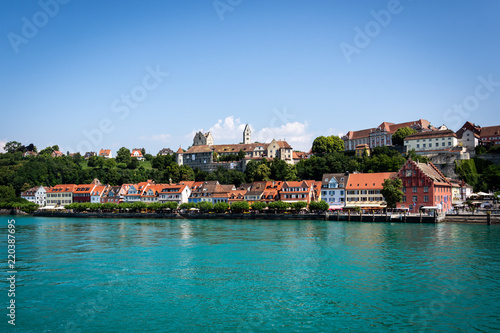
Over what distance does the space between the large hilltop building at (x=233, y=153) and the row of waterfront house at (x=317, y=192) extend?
103 feet

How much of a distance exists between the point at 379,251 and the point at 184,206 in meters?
62.0

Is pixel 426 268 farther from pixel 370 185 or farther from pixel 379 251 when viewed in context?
pixel 370 185

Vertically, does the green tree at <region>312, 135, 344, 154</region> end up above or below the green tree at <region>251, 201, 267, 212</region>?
above

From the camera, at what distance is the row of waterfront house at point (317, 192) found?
75.6m

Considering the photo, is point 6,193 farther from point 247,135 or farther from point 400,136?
point 400,136

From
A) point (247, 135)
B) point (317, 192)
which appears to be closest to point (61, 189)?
point (317, 192)

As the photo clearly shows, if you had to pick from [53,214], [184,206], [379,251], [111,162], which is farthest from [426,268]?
[111,162]

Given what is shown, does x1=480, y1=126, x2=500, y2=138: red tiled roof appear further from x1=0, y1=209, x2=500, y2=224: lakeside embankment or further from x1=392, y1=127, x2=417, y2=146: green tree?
x1=0, y1=209, x2=500, y2=224: lakeside embankment

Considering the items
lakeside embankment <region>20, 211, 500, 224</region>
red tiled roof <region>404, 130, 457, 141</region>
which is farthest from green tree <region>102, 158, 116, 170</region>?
red tiled roof <region>404, 130, 457, 141</region>

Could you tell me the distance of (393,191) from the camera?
241ft

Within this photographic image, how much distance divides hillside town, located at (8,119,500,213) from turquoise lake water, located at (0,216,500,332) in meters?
31.9

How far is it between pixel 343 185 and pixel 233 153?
220 ft

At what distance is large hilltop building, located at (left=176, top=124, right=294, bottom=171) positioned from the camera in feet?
458

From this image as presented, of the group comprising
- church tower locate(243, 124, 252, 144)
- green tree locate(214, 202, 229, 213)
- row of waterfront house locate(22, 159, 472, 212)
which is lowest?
green tree locate(214, 202, 229, 213)
